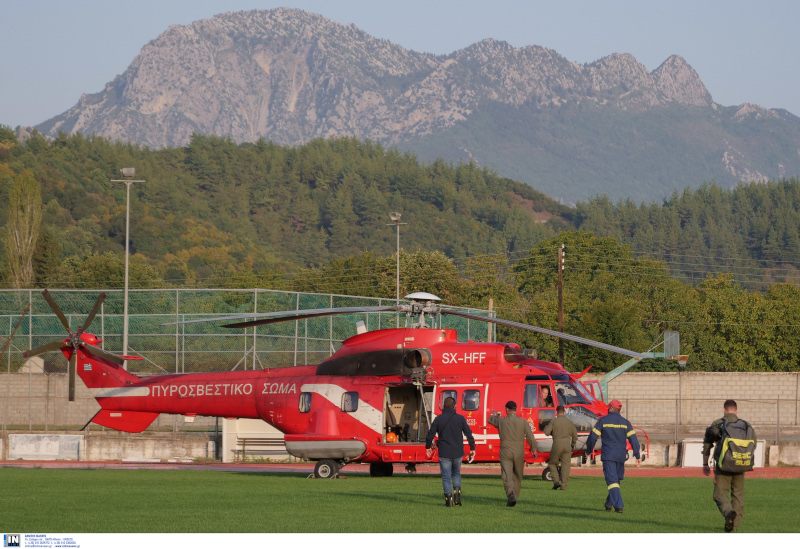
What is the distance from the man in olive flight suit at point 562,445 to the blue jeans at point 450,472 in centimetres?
428

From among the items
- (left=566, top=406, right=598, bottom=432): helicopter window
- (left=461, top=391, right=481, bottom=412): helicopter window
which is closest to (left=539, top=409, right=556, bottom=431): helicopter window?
(left=566, top=406, right=598, bottom=432): helicopter window

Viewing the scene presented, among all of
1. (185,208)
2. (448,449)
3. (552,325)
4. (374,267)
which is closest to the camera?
(448,449)

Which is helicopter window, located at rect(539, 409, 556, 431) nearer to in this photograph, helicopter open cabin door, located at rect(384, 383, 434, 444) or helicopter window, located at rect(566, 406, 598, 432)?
helicopter window, located at rect(566, 406, 598, 432)

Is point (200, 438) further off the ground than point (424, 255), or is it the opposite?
point (424, 255)

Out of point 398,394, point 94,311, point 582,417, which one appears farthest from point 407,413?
point 94,311

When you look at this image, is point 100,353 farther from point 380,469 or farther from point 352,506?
point 352,506

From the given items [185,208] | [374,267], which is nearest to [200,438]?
[374,267]

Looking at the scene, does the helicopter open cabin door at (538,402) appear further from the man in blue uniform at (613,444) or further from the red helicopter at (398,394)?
the man in blue uniform at (613,444)

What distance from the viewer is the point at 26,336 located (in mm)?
52312

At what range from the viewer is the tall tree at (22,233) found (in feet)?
301

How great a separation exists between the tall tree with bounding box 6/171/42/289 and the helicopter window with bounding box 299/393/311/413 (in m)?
71.2

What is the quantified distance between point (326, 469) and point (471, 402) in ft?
12.3

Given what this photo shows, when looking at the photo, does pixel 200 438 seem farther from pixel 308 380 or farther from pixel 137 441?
pixel 308 380

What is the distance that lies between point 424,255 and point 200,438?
7259 cm
